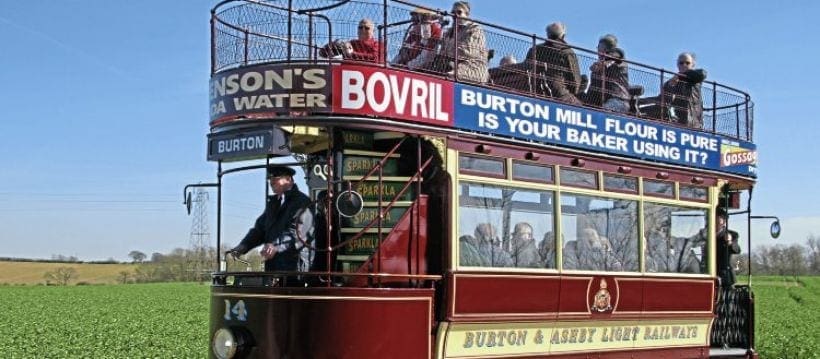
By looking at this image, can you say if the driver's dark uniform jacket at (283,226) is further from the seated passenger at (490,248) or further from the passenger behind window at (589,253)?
the passenger behind window at (589,253)

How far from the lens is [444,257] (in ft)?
30.0

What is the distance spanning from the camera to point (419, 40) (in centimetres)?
966

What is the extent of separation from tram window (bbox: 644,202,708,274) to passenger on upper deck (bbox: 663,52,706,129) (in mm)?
1115

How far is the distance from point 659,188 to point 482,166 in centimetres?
281

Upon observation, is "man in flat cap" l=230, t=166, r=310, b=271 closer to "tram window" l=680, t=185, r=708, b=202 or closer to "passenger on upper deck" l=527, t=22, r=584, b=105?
"passenger on upper deck" l=527, t=22, r=584, b=105

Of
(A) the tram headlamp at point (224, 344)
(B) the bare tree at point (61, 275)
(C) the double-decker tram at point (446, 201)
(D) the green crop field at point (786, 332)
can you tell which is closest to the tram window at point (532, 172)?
(C) the double-decker tram at point (446, 201)

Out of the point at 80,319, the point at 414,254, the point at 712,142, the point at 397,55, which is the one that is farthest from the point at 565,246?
the point at 80,319

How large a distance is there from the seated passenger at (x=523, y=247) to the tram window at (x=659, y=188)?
193 cm

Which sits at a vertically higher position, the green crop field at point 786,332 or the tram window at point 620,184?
the tram window at point 620,184

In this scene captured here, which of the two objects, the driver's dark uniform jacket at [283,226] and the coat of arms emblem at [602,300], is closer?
the driver's dark uniform jacket at [283,226]

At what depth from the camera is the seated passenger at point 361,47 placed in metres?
9.24

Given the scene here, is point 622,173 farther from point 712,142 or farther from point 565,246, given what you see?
point 712,142

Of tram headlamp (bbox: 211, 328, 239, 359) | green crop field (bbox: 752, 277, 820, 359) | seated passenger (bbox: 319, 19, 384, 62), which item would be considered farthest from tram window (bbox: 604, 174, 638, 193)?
green crop field (bbox: 752, 277, 820, 359)

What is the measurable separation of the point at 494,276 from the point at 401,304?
1076 mm
